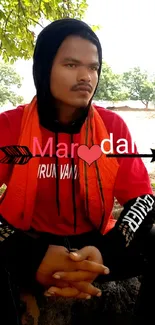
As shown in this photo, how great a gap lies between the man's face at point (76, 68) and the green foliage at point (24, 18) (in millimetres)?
763

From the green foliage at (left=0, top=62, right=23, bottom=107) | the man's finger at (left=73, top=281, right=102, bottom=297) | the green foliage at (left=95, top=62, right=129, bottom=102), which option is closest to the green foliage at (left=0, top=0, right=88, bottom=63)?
the green foliage at (left=0, top=62, right=23, bottom=107)

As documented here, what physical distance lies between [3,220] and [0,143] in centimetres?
16

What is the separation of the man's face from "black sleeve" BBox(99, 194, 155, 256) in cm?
24

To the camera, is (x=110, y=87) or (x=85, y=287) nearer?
(x=85, y=287)

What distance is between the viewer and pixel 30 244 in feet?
2.09

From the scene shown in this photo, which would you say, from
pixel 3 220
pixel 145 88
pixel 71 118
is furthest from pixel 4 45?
pixel 3 220

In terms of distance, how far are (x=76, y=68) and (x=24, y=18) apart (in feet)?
3.04

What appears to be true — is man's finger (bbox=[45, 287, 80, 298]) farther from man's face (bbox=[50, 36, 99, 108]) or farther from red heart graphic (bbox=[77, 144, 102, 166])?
man's face (bbox=[50, 36, 99, 108])

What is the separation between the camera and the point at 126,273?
0.70 meters

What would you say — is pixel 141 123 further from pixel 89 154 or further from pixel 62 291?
pixel 62 291

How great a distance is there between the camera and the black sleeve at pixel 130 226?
665mm

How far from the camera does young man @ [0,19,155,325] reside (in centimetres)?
64

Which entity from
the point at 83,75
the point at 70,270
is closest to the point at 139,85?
the point at 83,75

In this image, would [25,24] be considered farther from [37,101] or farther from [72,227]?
[72,227]
